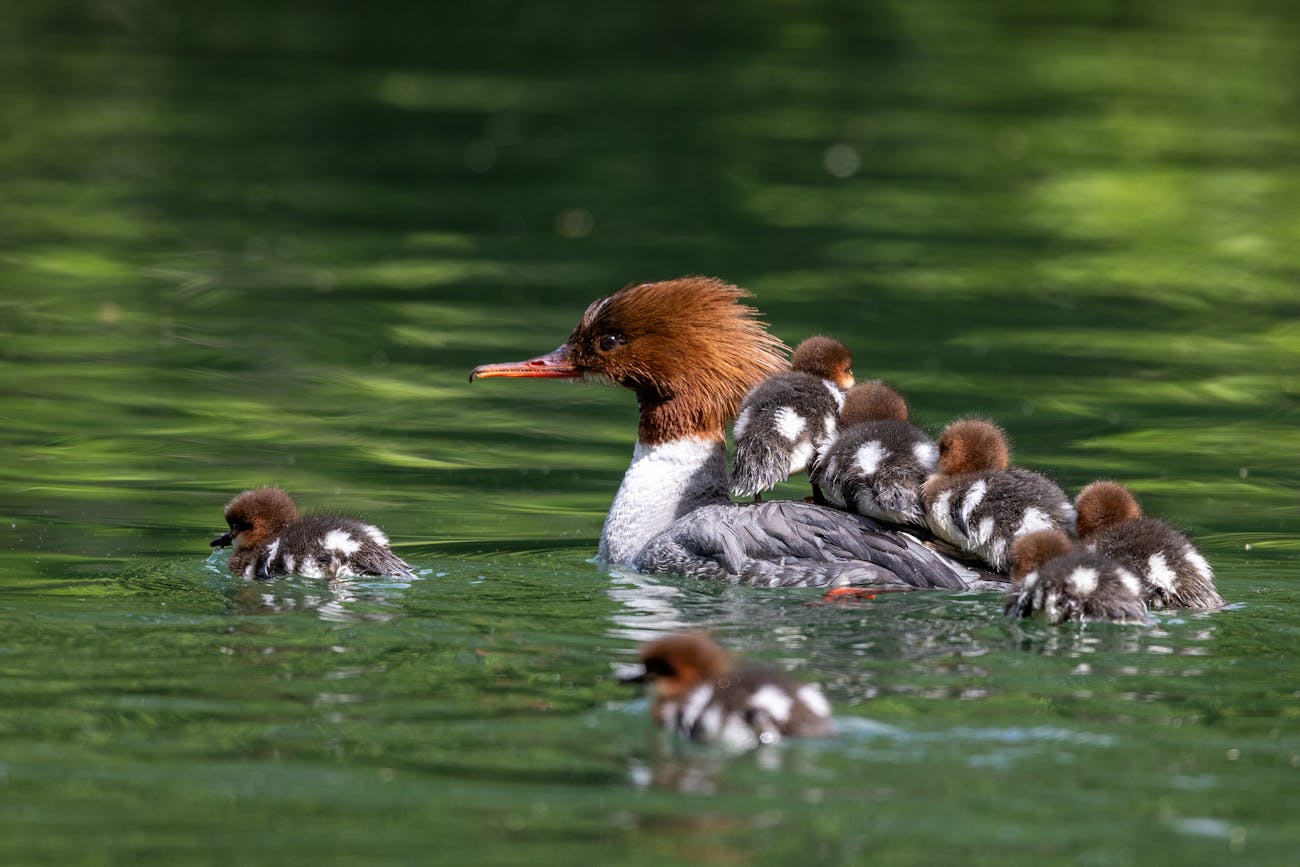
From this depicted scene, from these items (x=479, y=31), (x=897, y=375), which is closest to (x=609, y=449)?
(x=897, y=375)

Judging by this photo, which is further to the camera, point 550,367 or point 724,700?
point 550,367

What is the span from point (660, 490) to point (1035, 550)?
1907 mm

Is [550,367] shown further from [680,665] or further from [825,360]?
[680,665]

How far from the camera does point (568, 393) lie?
12.5 m

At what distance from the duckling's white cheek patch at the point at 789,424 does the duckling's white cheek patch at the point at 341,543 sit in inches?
65.4

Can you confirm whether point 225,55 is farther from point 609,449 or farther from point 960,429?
point 960,429

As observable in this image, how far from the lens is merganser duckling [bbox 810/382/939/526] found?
7.87 metres

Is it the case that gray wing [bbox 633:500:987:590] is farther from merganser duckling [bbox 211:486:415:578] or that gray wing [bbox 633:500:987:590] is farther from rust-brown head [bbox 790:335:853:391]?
merganser duckling [bbox 211:486:415:578]

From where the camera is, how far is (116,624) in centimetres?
682

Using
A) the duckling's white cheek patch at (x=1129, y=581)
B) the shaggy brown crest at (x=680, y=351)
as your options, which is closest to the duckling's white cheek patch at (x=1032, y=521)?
the duckling's white cheek patch at (x=1129, y=581)

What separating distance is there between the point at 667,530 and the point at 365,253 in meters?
7.76

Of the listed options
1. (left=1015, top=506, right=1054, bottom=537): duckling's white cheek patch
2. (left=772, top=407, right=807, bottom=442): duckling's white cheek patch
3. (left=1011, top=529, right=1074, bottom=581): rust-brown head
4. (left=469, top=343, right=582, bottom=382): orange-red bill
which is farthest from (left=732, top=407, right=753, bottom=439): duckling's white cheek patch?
(left=1011, top=529, right=1074, bottom=581): rust-brown head

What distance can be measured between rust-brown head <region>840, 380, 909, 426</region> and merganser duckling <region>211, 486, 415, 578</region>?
71.4 inches

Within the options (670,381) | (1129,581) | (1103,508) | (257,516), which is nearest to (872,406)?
(670,381)
